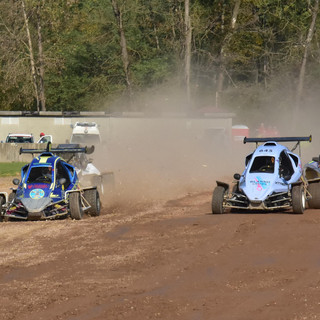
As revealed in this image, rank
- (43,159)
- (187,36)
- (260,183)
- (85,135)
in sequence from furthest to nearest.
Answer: (187,36) → (85,135) → (43,159) → (260,183)

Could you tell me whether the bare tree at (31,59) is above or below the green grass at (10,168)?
above

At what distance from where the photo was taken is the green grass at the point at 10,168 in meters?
35.9

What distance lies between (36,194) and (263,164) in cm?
548

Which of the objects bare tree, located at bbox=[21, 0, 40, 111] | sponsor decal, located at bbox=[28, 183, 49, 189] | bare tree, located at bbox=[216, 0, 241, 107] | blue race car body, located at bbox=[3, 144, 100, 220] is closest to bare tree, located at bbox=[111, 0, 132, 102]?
bare tree, located at bbox=[21, 0, 40, 111]

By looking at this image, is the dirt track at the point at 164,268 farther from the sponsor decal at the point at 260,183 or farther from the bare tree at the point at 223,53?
the bare tree at the point at 223,53

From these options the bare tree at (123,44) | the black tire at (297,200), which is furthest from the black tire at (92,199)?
the bare tree at (123,44)

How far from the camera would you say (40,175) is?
2138 centimetres

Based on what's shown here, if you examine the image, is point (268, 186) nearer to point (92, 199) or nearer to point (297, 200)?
point (297, 200)

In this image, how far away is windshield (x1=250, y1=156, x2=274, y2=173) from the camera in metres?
20.3

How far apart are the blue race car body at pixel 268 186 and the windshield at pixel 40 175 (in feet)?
13.9

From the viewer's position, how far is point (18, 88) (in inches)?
2601

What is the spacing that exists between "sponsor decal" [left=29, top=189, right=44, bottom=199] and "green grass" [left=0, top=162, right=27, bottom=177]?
15.1 meters

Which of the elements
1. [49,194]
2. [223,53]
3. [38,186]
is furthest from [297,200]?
[223,53]

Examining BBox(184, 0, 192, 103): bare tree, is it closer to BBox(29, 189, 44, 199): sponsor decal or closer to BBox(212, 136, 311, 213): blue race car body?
BBox(212, 136, 311, 213): blue race car body
